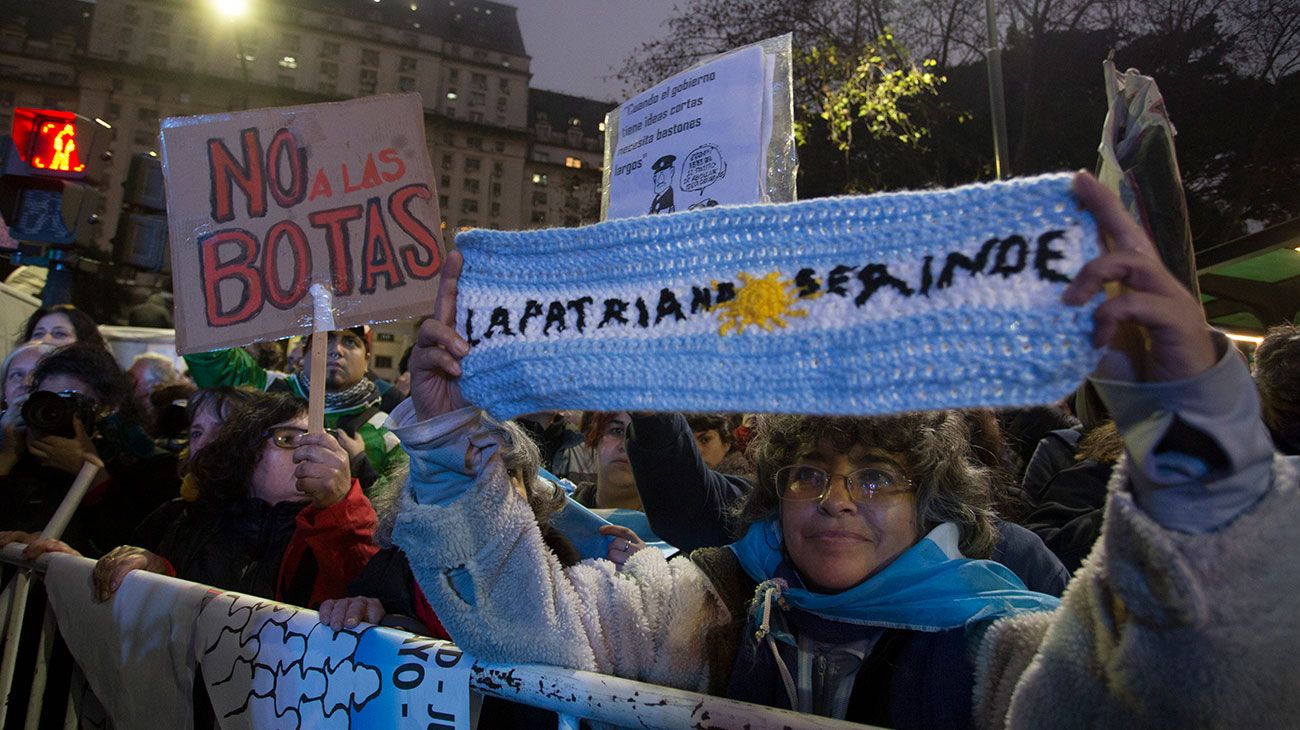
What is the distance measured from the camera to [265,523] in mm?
2869

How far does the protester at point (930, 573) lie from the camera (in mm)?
953

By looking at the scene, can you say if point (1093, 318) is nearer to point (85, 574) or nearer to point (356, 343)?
point (85, 574)

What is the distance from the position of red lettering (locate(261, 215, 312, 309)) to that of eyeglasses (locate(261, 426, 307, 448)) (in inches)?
31.1

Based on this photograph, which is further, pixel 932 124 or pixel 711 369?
pixel 932 124

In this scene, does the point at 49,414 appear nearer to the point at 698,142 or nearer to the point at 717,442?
the point at 717,442

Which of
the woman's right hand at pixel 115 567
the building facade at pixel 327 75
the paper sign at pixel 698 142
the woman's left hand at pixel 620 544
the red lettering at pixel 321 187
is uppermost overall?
the building facade at pixel 327 75

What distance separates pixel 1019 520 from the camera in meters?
2.77

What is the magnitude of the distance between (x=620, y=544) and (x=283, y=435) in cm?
132

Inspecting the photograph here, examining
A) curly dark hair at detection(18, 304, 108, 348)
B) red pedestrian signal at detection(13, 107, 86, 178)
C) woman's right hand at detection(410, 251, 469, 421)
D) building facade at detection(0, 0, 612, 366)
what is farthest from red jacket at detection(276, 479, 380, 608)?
building facade at detection(0, 0, 612, 366)

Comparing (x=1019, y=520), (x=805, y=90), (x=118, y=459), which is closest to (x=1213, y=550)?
(x=1019, y=520)

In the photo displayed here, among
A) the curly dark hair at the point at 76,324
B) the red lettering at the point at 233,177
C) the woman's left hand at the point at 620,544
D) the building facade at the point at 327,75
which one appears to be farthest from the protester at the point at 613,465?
the building facade at the point at 327,75

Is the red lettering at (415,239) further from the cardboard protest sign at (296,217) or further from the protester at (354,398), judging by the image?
the protester at (354,398)

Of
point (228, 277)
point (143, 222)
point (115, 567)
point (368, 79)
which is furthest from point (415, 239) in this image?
point (368, 79)

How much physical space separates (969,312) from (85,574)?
2613mm
